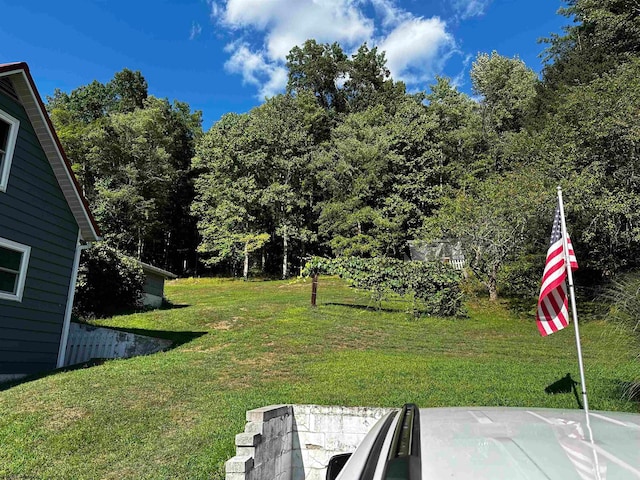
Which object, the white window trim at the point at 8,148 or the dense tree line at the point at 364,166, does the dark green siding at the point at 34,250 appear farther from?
the dense tree line at the point at 364,166

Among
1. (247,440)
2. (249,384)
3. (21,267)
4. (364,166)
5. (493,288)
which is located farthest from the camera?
(364,166)

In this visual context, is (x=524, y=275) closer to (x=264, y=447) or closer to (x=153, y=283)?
(x=264, y=447)

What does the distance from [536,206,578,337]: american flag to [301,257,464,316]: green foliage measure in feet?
32.2

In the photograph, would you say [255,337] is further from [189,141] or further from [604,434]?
[189,141]

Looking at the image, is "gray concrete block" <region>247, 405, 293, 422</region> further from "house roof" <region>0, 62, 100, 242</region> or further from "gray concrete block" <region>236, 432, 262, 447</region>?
"house roof" <region>0, 62, 100, 242</region>

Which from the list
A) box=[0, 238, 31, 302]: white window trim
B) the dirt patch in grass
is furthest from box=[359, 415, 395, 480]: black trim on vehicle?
box=[0, 238, 31, 302]: white window trim

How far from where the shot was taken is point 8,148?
8.49 m

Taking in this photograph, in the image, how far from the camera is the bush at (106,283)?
1548 cm

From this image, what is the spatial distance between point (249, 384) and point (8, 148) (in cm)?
656

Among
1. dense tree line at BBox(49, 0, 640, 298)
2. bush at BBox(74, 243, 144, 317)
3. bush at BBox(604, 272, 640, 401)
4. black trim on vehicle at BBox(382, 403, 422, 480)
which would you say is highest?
dense tree line at BBox(49, 0, 640, 298)

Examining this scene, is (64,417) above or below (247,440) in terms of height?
below

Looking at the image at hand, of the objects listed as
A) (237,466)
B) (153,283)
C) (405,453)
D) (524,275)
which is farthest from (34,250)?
(524,275)

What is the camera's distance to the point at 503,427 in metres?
1.78

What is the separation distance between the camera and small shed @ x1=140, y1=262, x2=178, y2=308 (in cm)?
1940
